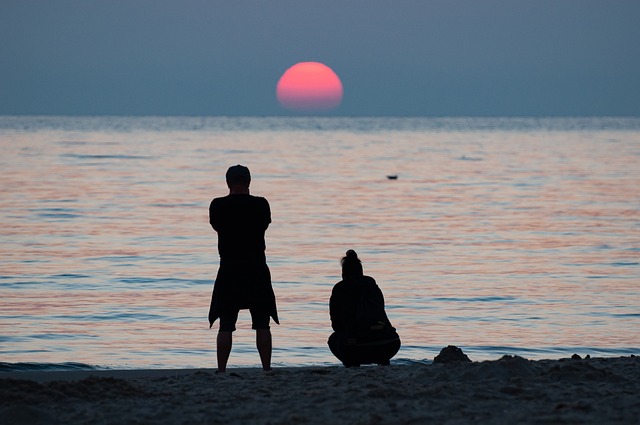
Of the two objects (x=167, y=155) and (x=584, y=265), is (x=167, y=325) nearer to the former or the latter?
(x=584, y=265)

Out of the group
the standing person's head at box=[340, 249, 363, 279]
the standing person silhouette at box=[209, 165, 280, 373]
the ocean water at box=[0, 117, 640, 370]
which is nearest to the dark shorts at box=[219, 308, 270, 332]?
the standing person silhouette at box=[209, 165, 280, 373]

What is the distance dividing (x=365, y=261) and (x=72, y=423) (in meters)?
12.9

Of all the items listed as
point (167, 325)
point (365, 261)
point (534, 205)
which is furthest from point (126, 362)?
point (534, 205)

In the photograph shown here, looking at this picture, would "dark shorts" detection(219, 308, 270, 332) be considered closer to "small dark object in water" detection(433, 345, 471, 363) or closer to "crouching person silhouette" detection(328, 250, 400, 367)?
"crouching person silhouette" detection(328, 250, 400, 367)

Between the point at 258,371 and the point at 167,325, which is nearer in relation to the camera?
the point at 258,371

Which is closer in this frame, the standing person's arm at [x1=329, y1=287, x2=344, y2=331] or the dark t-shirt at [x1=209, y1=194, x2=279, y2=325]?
the dark t-shirt at [x1=209, y1=194, x2=279, y2=325]

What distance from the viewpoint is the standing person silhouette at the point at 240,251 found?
7664 mm

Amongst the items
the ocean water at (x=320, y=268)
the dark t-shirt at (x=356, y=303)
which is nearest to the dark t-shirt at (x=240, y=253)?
the dark t-shirt at (x=356, y=303)

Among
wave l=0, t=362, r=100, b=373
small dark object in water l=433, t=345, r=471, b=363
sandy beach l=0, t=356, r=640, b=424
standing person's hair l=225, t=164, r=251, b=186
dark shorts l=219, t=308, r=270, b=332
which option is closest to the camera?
sandy beach l=0, t=356, r=640, b=424

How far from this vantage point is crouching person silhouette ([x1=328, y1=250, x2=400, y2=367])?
8070 millimetres

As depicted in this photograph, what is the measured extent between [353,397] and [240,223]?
1.74 meters

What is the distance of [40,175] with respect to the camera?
145 feet

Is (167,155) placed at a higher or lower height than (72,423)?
higher

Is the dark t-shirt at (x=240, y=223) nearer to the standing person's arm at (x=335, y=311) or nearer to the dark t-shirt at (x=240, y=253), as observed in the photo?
the dark t-shirt at (x=240, y=253)
